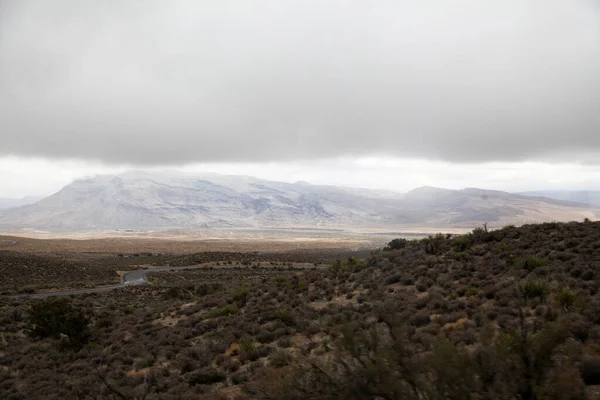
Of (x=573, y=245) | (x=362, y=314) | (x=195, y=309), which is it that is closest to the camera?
(x=362, y=314)

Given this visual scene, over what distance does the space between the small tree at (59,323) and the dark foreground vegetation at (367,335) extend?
0.07 m

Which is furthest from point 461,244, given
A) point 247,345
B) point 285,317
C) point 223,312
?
point 247,345

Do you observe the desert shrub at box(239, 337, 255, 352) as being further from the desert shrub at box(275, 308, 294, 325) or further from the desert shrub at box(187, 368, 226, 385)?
the desert shrub at box(275, 308, 294, 325)

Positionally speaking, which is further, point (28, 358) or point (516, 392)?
point (28, 358)

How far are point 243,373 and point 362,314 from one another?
5370 mm

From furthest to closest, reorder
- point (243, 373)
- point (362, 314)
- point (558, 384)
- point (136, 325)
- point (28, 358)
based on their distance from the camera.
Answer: point (136, 325) < point (28, 358) < point (362, 314) < point (243, 373) < point (558, 384)

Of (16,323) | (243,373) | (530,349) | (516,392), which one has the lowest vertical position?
(16,323)

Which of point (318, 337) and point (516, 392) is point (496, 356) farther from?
point (318, 337)

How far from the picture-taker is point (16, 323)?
915 inches

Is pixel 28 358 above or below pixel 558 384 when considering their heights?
below

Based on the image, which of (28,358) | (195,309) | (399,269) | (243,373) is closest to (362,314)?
(243,373)

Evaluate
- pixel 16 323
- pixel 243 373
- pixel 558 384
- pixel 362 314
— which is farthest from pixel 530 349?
pixel 16 323

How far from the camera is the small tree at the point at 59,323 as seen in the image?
18781 mm

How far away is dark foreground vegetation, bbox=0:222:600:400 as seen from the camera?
5891 mm
